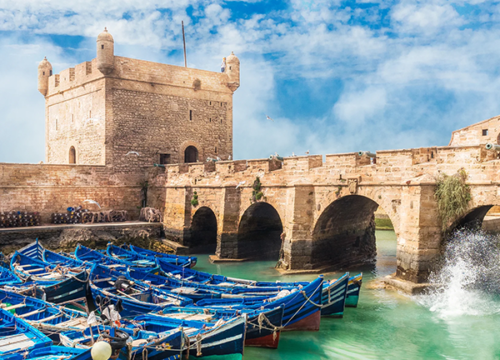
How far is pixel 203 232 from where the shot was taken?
2308cm

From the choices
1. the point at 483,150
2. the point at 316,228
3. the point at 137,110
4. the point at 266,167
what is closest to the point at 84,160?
the point at 137,110

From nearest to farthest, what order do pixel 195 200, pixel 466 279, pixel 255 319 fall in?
pixel 255 319 → pixel 466 279 → pixel 195 200

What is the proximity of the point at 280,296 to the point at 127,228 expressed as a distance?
13013mm

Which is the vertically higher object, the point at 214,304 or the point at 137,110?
the point at 137,110

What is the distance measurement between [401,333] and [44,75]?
27.5m

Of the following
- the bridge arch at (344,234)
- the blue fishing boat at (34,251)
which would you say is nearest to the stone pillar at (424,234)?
the bridge arch at (344,234)

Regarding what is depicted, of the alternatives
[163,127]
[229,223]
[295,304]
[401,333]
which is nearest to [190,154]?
[163,127]

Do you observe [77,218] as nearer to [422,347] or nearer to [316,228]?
[316,228]

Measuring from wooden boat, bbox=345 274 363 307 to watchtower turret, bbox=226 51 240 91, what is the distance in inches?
726

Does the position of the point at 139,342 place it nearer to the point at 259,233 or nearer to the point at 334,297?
the point at 334,297

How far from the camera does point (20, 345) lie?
835 centimetres

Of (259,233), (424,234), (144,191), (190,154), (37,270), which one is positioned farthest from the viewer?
(190,154)

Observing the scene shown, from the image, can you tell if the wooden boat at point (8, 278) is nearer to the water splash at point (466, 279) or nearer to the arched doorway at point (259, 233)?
the arched doorway at point (259, 233)

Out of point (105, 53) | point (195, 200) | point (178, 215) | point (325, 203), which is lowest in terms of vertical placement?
point (178, 215)
